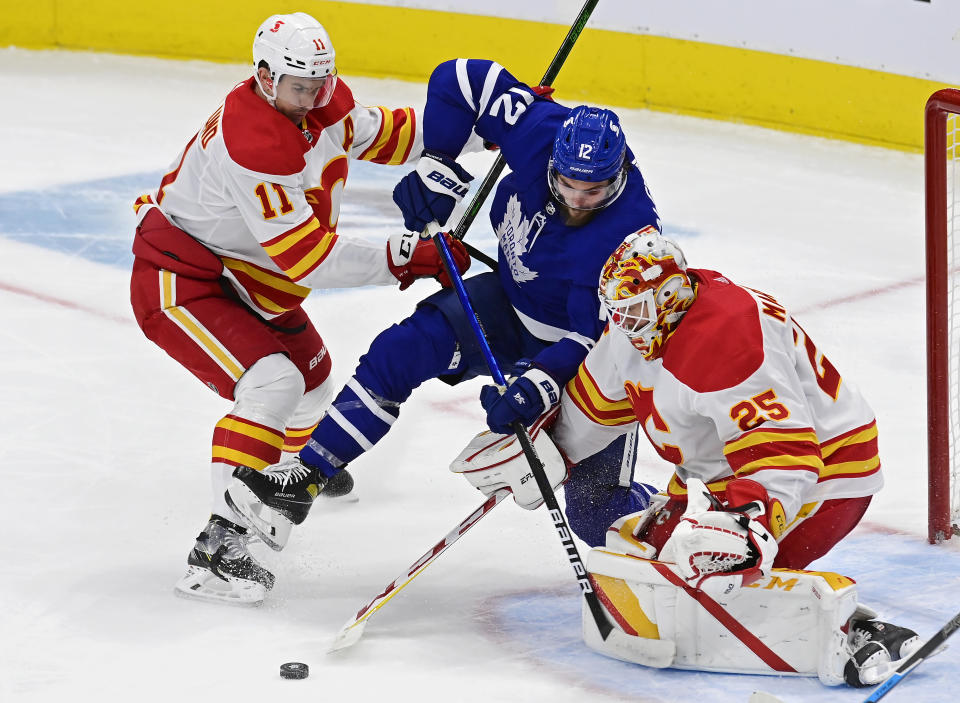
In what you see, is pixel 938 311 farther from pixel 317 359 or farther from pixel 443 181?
pixel 317 359

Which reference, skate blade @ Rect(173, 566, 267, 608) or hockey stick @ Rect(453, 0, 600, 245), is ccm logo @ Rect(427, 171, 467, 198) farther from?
skate blade @ Rect(173, 566, 267, 608)

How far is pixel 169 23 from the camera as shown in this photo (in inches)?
274

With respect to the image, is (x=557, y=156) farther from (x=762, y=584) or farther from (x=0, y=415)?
(x=0, y=415)

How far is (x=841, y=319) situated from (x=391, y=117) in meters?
2.15

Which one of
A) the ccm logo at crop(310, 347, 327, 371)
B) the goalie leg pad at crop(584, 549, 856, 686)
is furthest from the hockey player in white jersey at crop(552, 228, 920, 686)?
the ccm logo at crop(310, 347, 327, 371)

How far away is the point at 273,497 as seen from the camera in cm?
295

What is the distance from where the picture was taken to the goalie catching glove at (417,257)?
3.17 m

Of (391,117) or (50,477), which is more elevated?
(391,117)

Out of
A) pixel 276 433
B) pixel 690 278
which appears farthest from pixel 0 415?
pixel 690 278

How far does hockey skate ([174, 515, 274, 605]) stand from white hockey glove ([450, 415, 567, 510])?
0.49 m

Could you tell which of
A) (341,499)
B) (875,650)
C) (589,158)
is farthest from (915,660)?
(341,499)

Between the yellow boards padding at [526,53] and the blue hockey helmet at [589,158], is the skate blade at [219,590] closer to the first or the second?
the blue hockey helmet at [589,158]

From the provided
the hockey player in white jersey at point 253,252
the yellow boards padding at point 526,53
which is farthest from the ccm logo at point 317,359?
the yellow boards padding at point 526,53

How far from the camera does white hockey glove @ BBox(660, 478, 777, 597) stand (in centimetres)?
238
